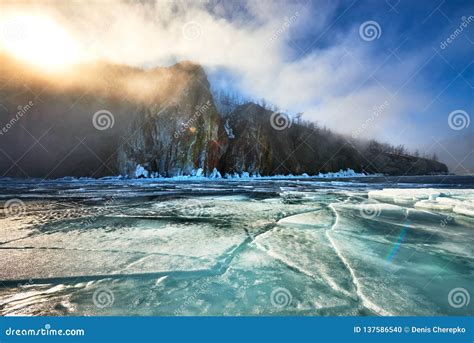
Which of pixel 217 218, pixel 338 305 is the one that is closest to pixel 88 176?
pixel 217 218

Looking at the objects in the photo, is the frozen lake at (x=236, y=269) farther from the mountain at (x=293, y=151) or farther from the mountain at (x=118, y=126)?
the mountain at (x=293, y=151)

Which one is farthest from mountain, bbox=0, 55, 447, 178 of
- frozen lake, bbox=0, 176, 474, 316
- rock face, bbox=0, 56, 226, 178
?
frozen lake, bbox=0, 176, 474, 316

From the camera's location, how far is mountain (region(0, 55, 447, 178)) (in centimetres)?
5944

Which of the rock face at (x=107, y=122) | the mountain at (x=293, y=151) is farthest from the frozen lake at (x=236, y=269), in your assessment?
the mountain at (x=293, y=151)

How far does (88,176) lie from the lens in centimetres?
6431

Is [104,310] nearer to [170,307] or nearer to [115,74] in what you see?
[170,307]

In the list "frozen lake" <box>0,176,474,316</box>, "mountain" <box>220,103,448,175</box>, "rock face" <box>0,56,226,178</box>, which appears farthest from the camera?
"mountain" <box>220,103,448,175</box>

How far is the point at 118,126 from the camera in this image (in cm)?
6531

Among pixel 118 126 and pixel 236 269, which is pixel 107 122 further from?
pixel 236 269

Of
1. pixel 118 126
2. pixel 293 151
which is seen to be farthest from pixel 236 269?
pixel 293 151

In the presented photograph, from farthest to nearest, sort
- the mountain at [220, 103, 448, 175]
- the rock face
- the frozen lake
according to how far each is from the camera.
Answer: the mountain at [220, 103, 448, 175]
the rock face
the frozen lake

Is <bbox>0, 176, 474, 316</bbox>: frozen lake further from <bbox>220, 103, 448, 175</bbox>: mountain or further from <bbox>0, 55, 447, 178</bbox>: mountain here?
<bbox>220, 103, 448, 175</bbox>: mountain

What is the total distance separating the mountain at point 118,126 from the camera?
5944cm

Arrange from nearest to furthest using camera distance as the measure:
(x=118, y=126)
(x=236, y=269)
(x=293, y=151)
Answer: (x=236, y=269) → (x=118, y=126) → (x=293, y=151)
